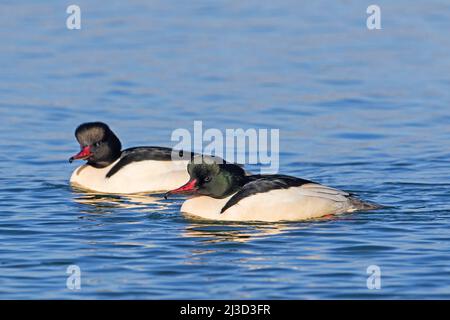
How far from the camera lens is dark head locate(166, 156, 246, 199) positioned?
18250 millimetres

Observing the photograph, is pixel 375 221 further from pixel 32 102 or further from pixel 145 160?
pixel 32 102

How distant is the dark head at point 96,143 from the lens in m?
21.1

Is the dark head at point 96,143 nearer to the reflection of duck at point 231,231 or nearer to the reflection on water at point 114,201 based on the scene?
the reflection on water at point 114,201

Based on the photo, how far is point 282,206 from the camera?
1786 cm

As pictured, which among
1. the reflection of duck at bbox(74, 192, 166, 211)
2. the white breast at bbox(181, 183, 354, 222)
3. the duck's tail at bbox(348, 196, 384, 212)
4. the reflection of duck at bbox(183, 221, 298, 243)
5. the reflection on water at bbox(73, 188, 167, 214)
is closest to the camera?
the reflection of duck at bbox(183, 221, 298, 243)

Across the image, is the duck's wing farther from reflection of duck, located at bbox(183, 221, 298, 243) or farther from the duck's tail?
A: the duck's tail

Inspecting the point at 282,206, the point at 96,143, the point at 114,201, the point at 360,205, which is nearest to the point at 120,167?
the point at 96,143

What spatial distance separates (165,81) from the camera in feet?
92.0

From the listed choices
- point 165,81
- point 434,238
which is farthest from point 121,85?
point 434,238

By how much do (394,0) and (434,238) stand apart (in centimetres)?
1885

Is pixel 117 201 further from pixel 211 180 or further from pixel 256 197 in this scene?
pixel 256 197

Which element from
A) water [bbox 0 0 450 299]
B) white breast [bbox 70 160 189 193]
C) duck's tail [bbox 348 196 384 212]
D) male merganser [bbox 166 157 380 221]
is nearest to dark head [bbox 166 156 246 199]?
male merganser [bbox 166 157 380 221]

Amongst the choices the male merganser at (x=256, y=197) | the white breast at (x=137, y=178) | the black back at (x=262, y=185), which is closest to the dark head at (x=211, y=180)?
the male merganser at (x=256, y=197)

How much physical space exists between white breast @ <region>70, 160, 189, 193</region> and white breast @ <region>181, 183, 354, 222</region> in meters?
2.60
